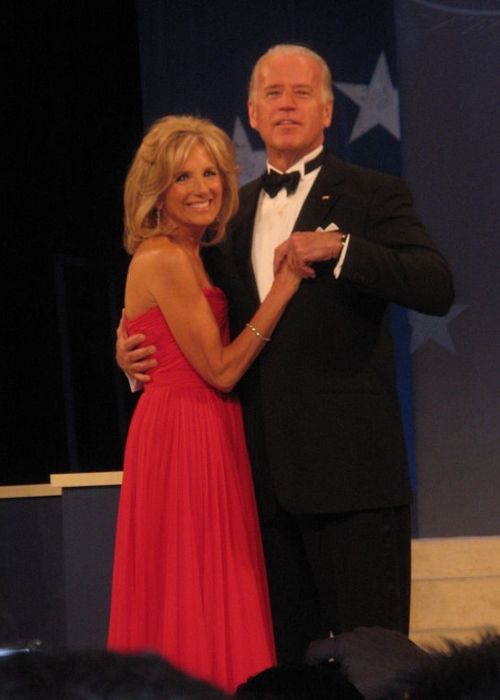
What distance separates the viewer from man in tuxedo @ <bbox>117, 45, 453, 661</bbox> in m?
2.12

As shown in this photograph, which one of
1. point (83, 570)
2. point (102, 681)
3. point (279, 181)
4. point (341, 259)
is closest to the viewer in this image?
point (102, 681)

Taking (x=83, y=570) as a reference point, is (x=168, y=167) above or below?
above

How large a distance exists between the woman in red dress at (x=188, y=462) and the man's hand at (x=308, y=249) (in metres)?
0.22

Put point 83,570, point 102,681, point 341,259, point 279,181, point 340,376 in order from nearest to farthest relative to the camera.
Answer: point 102,681 < point 341,259 < point 340,376 < point 279,181 < point 83,570

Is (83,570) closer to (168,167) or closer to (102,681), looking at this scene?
(168,167)

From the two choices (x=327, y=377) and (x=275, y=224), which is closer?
(x=327, y=377)

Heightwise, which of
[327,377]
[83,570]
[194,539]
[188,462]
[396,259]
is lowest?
[83,570]

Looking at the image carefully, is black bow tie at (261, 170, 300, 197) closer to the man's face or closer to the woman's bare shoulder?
the man's face

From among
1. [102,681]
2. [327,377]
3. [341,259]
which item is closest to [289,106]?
[341,259]

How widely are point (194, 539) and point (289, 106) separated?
848 mm

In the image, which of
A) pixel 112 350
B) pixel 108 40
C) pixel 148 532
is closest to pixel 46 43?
pixel 108 40

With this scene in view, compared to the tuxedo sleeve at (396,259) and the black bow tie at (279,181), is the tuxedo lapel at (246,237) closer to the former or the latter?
the black bow tie at (279,181)

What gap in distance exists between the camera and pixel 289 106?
2.25m

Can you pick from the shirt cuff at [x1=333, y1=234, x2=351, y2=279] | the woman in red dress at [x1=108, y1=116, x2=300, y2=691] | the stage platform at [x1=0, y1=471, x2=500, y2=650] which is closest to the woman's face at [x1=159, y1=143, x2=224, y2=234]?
the woman in red dress at [x1=108, y1=116, x2=300, y2=691]
